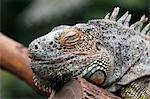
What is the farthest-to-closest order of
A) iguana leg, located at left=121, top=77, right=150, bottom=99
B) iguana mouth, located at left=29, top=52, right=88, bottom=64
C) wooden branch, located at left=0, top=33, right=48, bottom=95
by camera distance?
wooden branch, located at left=0, top=33, right=48, bottom=95, iguana leg, located at left=121, top=77, right=150, bottom=99, iguana mouth, located at left=29, top=52, right=88, bottom=64

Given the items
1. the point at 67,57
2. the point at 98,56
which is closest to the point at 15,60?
the point at 98,56

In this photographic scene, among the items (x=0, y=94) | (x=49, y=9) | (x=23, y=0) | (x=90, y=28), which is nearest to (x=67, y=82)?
(x=90, y=28)

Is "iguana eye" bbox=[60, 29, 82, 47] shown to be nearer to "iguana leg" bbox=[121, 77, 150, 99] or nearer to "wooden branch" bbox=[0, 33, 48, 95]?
"iguana leg" bbox=[121, 77, 150, 99]

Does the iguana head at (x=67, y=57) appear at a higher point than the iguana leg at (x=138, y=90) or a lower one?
higher

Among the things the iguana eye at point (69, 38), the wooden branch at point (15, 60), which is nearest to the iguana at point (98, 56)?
the iguana eye at point (69, 38)

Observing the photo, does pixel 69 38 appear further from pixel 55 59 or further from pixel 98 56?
pixel 98 56

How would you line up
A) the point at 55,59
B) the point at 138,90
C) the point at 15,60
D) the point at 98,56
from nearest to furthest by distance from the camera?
the point at 55,59 → the point at 98,56 → the point at 138,90 → the point at 15,60

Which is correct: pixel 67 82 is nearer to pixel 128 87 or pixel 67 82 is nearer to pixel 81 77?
pixel 81 77

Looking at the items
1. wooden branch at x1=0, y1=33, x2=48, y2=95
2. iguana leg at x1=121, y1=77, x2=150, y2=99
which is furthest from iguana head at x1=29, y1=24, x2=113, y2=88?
wooden branch at x1=0, y1=33, x2=48, y2=95

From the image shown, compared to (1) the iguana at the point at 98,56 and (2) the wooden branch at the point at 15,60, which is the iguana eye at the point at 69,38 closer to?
(1) the iguana at the point at 98,56
